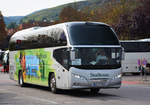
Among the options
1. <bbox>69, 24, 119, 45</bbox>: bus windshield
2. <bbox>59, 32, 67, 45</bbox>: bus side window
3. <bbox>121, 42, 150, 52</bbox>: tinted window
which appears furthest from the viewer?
<bbox>121, 42, 150, 52</bbox>: tinted window

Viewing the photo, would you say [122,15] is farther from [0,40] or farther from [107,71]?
[0,40]

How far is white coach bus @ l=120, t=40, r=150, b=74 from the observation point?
42.4 metres

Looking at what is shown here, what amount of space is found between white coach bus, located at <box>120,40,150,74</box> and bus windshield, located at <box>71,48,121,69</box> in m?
21.6

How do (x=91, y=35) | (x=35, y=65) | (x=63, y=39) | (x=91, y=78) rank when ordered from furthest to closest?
(x=35, y=65)
(x=63, y=39)
(x=91, y=35)
(x=91, y=78)

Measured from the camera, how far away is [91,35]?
2086 cm

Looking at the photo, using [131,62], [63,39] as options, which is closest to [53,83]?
[63,39]

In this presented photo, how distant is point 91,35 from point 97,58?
3.47 feet

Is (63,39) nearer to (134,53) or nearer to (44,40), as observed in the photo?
(44,40)

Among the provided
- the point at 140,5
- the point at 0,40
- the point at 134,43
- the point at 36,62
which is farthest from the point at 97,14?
the point at 36,62

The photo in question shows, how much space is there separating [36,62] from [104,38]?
572 centimetres

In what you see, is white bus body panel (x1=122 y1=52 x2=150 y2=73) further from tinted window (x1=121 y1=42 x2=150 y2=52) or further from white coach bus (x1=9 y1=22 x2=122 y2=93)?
white coach bus (x1=9 y1=22 x2=122 y2=93)

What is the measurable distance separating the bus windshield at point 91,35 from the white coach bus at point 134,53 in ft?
69.8

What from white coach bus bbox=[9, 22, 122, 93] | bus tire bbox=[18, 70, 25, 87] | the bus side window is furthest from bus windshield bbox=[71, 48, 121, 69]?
bus tire bbox=[18, 70, 25, 87]

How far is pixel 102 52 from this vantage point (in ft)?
67.6
